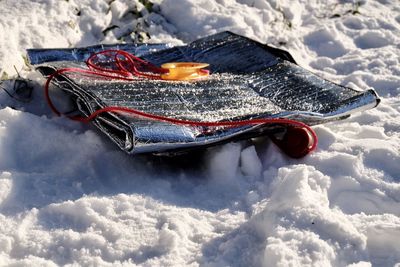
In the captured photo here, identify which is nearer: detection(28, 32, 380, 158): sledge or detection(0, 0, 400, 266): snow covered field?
detection(0, 0, 400, 266): snow covered field

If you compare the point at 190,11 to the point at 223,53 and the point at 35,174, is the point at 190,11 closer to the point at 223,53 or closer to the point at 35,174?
the point at 223,53

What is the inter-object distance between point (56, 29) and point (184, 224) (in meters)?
1.76

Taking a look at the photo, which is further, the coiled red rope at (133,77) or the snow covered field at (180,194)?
the coiled red rope at (133,77)

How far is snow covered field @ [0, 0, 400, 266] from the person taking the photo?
1.66 m

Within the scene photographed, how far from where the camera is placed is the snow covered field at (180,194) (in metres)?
1.66

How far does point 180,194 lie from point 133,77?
0.90m

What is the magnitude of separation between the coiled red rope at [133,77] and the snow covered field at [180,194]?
0.07 metres

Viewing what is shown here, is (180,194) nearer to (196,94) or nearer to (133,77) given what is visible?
(196,94)

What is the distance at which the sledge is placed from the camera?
2127 mm

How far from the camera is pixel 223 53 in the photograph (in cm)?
314

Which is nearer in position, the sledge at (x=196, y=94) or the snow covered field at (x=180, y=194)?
the snow covered field at (x=180, y=194)

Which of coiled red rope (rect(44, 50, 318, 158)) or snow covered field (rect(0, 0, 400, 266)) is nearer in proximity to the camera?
snow covered field (rect(0, 0, 400, 266))

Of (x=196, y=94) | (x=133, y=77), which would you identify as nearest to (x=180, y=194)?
(x=196, y=94)

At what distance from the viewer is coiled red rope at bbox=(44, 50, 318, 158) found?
7.06 feet
